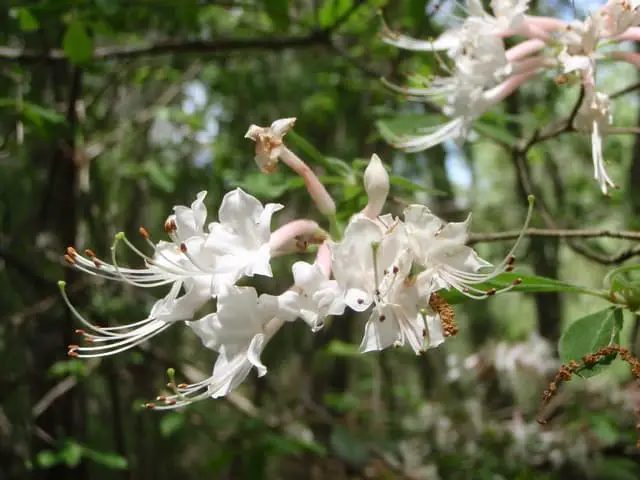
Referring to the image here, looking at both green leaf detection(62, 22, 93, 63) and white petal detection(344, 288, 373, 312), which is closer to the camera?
white petal detection(344, 288, 373, 312)

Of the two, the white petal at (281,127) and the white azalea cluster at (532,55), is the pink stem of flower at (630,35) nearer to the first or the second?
the white azalea cluster at (532,55)

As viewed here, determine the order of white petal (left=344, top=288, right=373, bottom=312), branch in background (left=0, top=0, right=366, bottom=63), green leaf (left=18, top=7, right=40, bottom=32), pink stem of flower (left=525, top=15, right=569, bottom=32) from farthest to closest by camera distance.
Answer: branch in background (left=0, top=0, right=366, bottom=63), green leaf (left=18, top=7, right=40, bottom=32), pink stem of flower (left=525, top=15, right=569, bottom=32), white petal (left=344, top=288, right=373, bottom=312)

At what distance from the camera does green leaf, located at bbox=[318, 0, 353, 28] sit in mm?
2053

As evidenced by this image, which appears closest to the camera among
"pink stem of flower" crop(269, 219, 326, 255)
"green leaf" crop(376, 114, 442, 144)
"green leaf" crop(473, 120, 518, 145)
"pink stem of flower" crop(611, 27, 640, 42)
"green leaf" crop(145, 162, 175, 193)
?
"pink stem of flower" crop(269, 219, 326, 255)

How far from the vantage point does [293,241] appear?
3.60 ft

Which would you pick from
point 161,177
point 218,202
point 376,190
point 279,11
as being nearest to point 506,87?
point 376,190

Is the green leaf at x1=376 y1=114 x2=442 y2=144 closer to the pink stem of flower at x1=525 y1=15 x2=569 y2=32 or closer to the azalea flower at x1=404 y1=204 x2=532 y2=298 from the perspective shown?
the pink stem of flower at x1=525 y1=15 x2=569 y2=32

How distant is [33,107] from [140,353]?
0.88 metres

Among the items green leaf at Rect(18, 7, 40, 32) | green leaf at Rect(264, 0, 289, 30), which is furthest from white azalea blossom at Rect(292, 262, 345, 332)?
green leaf at Rect(18, 7, 40, 32)

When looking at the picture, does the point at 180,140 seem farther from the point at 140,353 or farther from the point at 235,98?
the point at 140,353

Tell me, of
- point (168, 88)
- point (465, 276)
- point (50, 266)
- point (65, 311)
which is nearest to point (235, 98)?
point (168, 88)

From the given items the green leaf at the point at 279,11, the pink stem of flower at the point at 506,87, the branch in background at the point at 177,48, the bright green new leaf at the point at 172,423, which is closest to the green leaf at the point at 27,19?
the branch in background at the point at 177,48

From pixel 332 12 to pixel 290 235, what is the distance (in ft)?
3.87

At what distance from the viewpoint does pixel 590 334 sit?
105 centimetres
